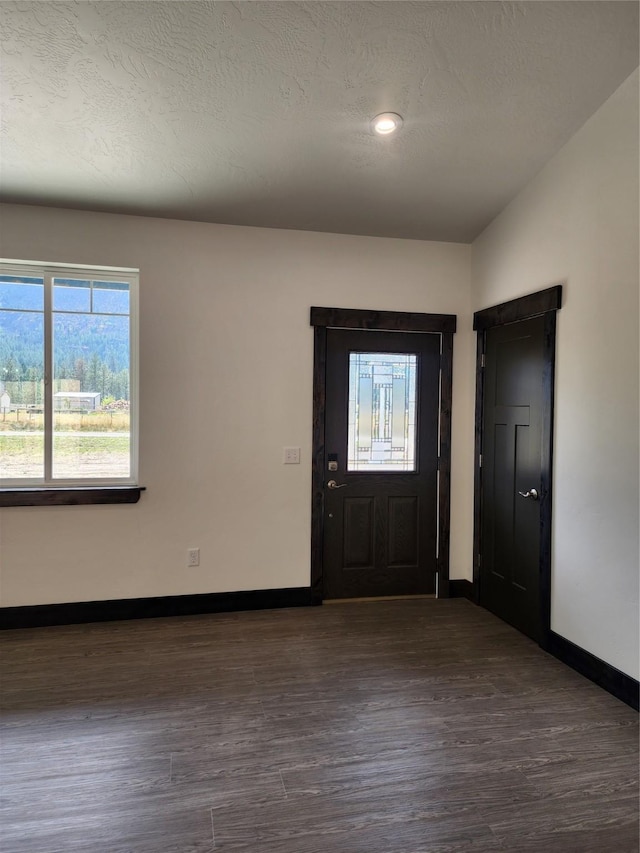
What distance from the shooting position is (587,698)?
8.29 feet

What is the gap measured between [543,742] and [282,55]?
3249 millimetres

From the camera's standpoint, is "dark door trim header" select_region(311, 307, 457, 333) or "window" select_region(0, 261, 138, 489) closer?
"window" select_region(0, 261, 138, 489)

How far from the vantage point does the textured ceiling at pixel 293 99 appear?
210 cm

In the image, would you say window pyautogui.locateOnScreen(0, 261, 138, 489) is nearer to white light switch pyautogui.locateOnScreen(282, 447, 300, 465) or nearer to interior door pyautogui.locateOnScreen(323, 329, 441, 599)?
white light switch pyautogui.locateOnScreen(282, 447, 300, 465)

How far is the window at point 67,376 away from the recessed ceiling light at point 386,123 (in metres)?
1.86

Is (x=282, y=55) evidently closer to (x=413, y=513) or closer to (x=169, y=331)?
(x=169, y=331)

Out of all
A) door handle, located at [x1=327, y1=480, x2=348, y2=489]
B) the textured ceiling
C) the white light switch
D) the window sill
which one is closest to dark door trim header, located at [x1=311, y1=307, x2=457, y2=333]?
the textured ceiling

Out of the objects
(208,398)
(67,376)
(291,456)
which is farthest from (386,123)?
(67,376)

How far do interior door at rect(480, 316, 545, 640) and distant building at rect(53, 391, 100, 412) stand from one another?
2.83m

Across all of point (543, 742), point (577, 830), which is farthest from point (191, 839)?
point (543, 742)

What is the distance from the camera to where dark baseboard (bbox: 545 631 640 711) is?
2.45m

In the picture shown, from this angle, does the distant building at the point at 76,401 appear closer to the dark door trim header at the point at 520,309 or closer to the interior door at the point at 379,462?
the interior door at the point at 379,462

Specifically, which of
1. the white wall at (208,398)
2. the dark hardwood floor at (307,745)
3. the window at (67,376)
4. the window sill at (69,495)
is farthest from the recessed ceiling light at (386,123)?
the dark hardwood floor at (307,745)

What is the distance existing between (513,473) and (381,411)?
104cm
